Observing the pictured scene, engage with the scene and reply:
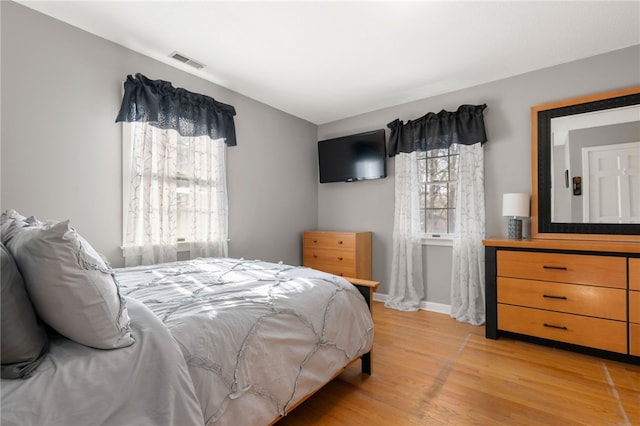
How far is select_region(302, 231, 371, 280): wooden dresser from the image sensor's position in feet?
12.0

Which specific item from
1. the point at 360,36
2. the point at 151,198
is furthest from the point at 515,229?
the point at 151,198

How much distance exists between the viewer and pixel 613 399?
5.84ft

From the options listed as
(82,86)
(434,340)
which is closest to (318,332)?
(434,340)

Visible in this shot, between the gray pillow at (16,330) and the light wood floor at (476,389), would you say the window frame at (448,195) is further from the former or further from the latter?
the gray pillow at (16,330)

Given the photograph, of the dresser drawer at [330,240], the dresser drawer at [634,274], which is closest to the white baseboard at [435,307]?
the dresser drawer at [330,240]

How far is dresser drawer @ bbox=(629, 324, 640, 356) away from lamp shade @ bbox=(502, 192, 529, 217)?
3.53 feet

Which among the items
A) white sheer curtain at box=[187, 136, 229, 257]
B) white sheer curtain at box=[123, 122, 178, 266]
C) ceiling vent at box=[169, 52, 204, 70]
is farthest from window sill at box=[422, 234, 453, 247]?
ceiling vent at box=[169, 52, 204, 70]

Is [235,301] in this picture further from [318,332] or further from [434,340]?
[434,340]

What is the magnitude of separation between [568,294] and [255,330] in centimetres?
250

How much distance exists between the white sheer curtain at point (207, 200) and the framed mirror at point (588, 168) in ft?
10.1

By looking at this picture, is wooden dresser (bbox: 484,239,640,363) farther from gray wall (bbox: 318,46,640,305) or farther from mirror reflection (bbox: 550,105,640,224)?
gray wall (bbox: 318,46,640,305)

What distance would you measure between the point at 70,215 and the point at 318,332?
2.01m

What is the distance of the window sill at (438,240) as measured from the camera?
341 centimetres

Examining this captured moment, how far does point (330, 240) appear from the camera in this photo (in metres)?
3.86
